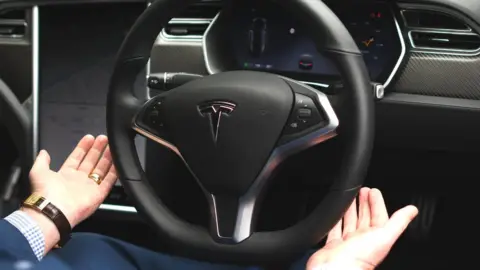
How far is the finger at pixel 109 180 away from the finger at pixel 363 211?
1.17ft

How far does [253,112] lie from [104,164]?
0.90 ft

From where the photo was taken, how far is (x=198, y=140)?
0.82m

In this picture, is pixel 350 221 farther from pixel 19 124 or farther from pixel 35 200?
pixel 19 124

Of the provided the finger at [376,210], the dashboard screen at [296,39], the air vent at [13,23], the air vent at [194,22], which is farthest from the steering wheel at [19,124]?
the finger at [376,210]

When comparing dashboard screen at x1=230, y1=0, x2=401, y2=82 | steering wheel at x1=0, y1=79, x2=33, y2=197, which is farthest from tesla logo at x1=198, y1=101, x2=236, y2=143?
steering wheel at x1=0, y1=79, x2=33, y2=197

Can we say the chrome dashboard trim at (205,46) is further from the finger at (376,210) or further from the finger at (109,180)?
the finger at (376,210)

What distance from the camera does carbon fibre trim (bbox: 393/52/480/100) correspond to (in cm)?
109

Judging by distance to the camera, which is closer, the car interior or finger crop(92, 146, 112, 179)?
the car interior

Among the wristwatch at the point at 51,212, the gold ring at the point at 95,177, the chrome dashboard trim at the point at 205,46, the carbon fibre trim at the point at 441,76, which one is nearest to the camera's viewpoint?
the wristwatch at the point at 51,212

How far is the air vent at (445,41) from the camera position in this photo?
43.2 inches

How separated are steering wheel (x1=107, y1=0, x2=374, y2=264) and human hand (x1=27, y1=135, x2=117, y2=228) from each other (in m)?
0.08

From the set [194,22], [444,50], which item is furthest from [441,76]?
[194,22]

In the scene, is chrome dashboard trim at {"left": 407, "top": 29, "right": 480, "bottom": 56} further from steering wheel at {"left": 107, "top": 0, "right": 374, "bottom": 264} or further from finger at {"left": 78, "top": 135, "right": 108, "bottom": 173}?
finger at {"left": 78, "top": 135, "right": 108, "bottom": 173}

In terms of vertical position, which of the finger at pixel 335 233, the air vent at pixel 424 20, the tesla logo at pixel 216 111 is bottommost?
the finger at pixel 335 233
